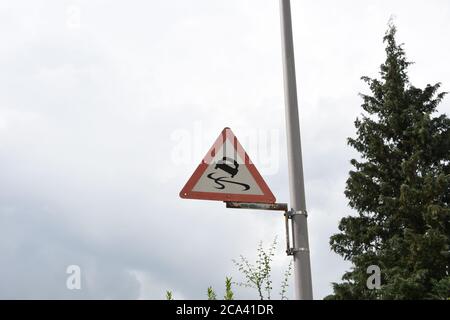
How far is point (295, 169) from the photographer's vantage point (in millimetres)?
6570

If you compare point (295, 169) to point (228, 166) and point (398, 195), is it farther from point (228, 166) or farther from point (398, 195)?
point (398, 195)

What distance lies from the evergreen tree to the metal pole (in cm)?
1660

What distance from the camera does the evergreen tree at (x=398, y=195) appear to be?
74.9ft

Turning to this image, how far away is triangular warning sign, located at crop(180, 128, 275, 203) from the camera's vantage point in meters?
6.48

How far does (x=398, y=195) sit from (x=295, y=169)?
66.8ft

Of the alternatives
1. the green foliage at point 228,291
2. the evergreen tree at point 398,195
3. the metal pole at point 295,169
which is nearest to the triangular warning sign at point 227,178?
the metal pole at point 295,169

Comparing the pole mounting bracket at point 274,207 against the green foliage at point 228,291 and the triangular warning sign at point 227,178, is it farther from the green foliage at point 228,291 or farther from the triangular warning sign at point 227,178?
the green foliage at point 228,291

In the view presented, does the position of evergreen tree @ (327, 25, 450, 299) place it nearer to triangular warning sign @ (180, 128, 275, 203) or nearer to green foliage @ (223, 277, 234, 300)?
green foliage @ (223, 277, 234, 300)

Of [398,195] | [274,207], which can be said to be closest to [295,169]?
[274,207]

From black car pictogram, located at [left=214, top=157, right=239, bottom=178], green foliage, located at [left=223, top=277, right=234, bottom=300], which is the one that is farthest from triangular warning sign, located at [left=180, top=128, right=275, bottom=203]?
green foliage, located at [left=223, top=277, right=234, bottom=300]
